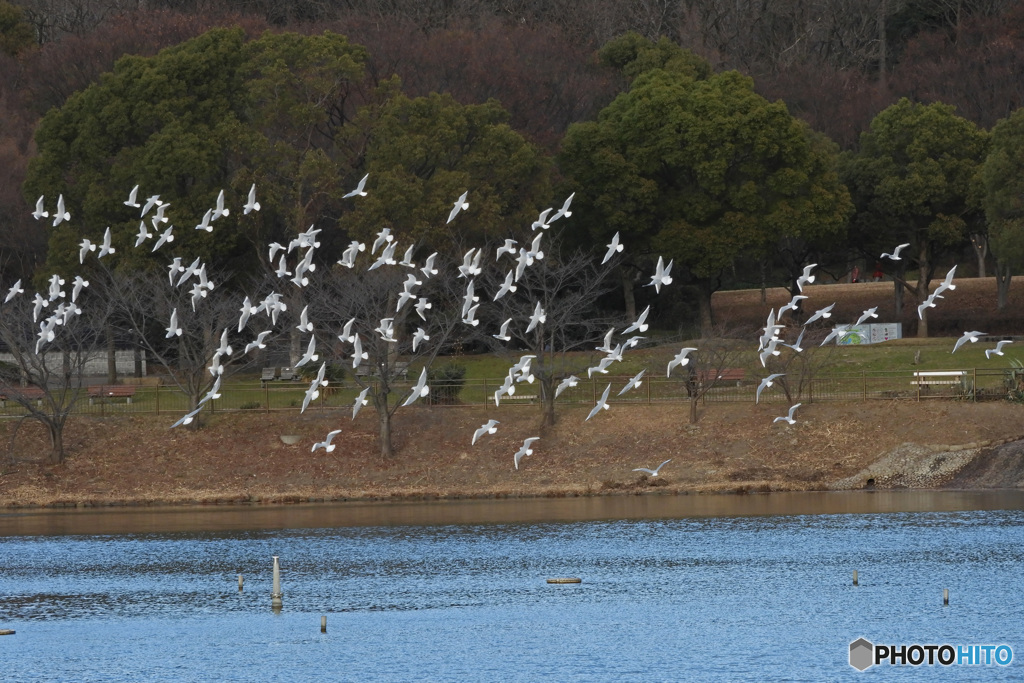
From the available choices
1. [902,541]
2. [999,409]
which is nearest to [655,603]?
[902,541]

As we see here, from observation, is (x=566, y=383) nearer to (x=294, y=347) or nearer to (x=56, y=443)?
(x=294, y=347)

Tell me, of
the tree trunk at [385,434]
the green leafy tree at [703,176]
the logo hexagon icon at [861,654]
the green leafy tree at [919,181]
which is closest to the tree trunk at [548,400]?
the tree trunk at [385,434]

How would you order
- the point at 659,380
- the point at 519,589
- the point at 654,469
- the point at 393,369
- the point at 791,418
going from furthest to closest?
the point at 659,380
the point at 393,369
the point at 654,469
the point at 791,418
the point at 519,589

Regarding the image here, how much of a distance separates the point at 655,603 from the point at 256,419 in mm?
23911

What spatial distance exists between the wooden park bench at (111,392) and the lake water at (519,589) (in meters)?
8.61

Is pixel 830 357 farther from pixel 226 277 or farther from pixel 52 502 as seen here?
pixel 52 502

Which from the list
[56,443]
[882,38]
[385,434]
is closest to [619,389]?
[385,434]

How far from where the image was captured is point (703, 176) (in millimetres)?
64375

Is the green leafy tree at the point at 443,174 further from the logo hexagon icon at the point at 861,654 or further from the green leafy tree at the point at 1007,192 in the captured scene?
the logo hexagon icon at the point at 861,654

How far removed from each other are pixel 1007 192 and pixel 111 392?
32.7 metres

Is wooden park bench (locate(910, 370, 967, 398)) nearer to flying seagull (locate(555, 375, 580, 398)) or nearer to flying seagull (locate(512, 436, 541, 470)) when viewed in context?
flying seagull (locate(555, 375, 580, 398))

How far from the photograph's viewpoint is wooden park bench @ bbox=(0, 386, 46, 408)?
166 ft

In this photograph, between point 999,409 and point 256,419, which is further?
point 256,419

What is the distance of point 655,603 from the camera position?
3184 centimetres
